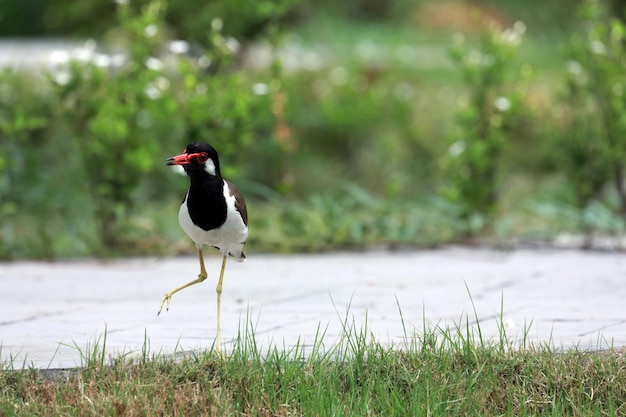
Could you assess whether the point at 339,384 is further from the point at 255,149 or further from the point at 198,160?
the point at 255,149

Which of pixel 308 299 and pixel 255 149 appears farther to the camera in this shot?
pixel 255 149

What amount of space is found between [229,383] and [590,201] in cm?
477

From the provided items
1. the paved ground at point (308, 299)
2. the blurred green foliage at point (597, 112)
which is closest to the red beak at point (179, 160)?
the paved ground at point (308, 299)

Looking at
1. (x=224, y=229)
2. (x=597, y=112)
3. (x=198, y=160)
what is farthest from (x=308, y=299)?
(x=597, y=112)

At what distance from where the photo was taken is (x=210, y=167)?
13.5 ft

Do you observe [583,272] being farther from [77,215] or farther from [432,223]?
[77,215]

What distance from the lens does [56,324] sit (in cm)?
482

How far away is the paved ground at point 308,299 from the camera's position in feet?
14.6

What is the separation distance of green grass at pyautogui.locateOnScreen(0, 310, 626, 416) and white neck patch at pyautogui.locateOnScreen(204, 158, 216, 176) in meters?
0.70

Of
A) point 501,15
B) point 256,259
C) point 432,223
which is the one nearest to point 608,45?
point 432,223

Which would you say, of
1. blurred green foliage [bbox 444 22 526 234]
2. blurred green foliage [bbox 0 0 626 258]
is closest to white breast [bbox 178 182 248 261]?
blurred green foliage [bbox 0 0 626 258]

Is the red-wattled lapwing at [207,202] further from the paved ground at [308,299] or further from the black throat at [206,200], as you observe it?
the paved ground at [308,299]

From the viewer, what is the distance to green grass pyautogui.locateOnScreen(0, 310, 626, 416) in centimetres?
358

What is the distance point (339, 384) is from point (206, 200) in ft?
2.97
